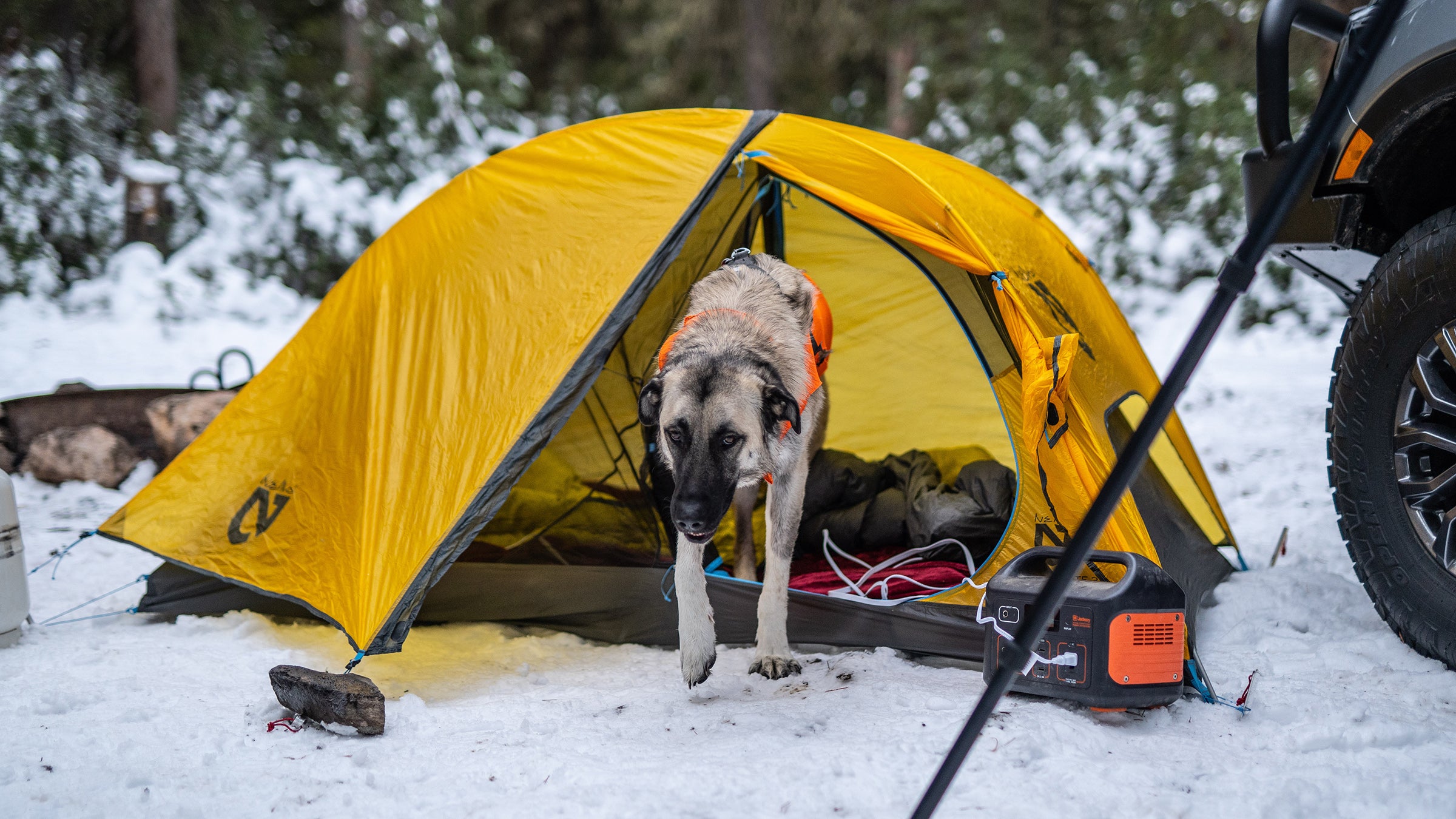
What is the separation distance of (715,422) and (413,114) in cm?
998

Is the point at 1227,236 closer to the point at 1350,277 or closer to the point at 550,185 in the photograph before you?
the point at 1350,277

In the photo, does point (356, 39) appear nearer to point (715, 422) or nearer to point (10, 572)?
point (10, 572)

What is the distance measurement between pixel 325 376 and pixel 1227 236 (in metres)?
8.72

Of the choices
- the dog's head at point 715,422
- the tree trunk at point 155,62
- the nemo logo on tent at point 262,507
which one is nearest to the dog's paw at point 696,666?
the dog's head at point 715,422

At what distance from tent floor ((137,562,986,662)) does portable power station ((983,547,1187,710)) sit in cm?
79

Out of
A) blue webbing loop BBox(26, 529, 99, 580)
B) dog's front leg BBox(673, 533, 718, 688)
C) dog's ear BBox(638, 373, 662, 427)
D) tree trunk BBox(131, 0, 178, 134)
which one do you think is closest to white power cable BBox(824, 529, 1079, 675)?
dog's front leg BBox(673, 533, 718, 688)

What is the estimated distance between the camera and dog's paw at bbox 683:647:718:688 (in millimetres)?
2906

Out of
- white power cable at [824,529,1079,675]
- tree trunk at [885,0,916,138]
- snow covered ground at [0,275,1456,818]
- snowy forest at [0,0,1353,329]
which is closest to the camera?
snow covered ground at [0,275,1456,818]

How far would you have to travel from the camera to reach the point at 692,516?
9.18ft

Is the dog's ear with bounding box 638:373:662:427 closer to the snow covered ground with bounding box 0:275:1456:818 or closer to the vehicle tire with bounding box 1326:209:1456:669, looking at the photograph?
the snow covered ground with bounding box 0:275:1456:818

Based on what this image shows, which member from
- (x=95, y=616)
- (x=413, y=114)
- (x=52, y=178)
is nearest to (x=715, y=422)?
(x=95, y=616)

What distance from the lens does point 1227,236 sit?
9.21m

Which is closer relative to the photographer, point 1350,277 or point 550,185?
point 1350,277

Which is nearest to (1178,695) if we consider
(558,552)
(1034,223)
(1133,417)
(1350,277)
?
(1133,417)
